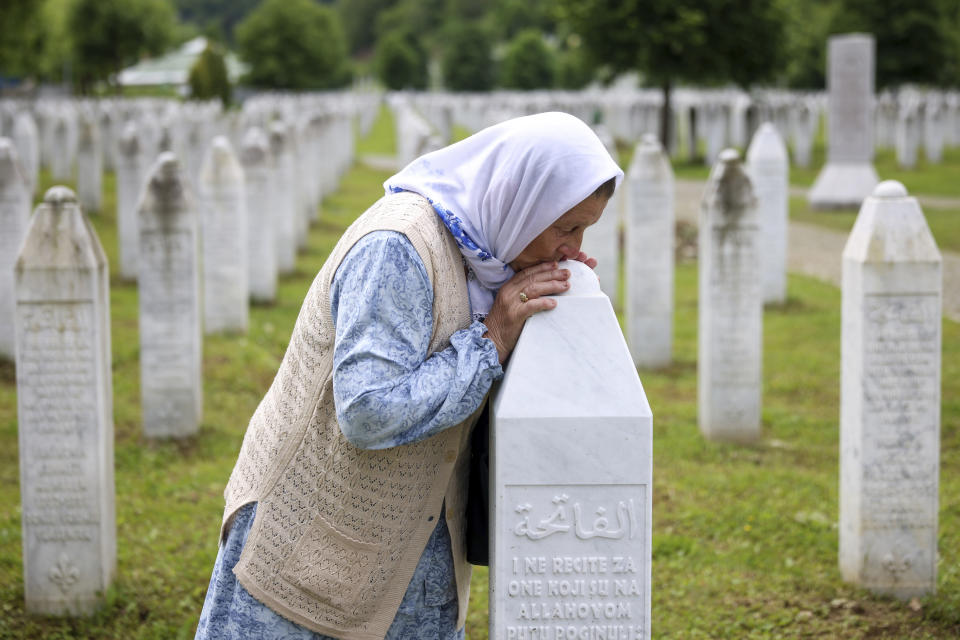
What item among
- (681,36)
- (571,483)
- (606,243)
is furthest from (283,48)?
(571,483)

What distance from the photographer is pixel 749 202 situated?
24.5ft

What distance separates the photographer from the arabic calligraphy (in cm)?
259

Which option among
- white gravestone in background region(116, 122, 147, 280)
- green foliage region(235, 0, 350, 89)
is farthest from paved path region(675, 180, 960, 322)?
green foliage region(235, 0, 350, 89)

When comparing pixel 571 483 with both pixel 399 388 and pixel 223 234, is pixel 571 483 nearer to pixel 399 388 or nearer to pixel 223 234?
pixel 399 388

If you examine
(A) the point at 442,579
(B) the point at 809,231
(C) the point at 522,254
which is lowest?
(B) the point at 809,231

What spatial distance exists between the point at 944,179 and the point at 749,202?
743 inches

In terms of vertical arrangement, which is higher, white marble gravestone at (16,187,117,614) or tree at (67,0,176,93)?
tree at (67,0,176,93)

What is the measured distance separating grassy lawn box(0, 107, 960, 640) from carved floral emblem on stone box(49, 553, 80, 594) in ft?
0.50

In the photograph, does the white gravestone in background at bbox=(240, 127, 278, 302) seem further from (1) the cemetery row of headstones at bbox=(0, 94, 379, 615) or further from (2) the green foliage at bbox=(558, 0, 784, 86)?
(2) the green foliage at bbox=(558, 0, 784, 86)

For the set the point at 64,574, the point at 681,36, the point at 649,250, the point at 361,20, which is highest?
the point at 361,20

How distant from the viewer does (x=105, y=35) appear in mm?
54312

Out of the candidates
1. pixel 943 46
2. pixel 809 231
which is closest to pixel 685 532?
pixel 809 231

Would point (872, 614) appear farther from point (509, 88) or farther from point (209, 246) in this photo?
point (509, 88)

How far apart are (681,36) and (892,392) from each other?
2123cm
